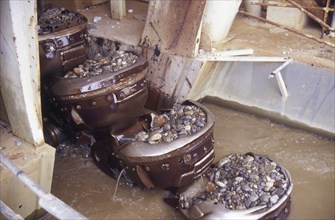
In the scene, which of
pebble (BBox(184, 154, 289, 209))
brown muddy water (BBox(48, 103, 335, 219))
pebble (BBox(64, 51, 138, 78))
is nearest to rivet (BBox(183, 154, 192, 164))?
pebble (BBox(184, 154, 289, 209))

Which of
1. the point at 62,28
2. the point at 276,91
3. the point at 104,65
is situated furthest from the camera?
the point at 276,91

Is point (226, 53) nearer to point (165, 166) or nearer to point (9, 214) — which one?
point (165, 166)

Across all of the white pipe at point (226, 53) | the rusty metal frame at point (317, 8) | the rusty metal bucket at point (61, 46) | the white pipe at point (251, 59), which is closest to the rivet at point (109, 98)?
the rusty metal bucket at point (61, 46)

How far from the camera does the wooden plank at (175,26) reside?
3.22m

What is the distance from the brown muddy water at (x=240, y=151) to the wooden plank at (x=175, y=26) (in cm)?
82

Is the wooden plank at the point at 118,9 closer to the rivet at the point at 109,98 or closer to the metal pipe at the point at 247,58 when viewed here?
the metal pipe at the point at 247,58

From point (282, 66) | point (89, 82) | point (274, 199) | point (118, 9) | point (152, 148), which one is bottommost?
point (274, 199)

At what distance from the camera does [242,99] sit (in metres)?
3.88

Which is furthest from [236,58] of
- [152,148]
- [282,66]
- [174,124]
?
[152,148]

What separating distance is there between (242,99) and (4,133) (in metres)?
2.07

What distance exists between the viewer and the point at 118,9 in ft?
12.9

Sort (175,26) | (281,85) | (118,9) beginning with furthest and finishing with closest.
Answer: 1. (118,9)
2. (281,85)
3. (175,26)

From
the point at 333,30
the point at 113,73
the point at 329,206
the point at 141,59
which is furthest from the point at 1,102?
the point at 333,30

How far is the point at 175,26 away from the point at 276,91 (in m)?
1.03
